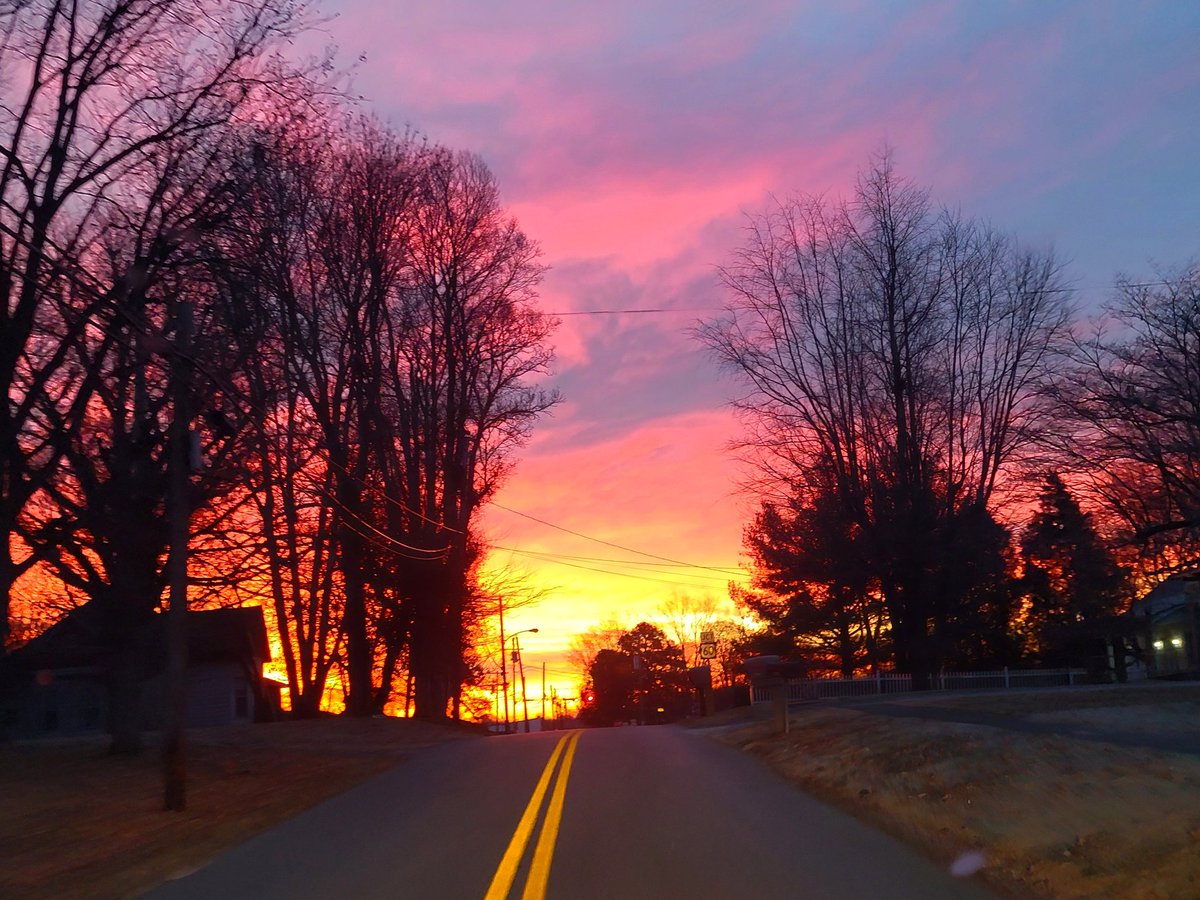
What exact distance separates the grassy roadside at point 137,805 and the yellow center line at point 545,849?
3.34 metres

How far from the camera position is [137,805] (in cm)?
1541

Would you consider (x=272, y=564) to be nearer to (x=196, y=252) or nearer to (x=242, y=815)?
(x=196, y=252)

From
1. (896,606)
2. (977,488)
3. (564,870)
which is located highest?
(977,488)

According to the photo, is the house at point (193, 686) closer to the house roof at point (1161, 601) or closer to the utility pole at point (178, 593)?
the utility pole at point (178, 593)

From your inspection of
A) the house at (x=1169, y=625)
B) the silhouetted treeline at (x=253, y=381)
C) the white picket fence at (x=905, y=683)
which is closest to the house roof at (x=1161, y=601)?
the house at (x=1169, y=625)

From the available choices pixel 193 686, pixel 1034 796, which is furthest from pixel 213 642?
pixel 1034 796

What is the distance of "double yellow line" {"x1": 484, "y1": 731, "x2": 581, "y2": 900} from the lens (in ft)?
28.9

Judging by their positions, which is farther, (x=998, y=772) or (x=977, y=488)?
(x=977, y=488)

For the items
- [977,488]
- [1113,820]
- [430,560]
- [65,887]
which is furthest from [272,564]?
[977,488]

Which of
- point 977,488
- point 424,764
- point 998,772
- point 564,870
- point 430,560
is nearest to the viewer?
point 564,870

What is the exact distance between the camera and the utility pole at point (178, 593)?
49.6ft

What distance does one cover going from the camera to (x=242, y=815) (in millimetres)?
14422

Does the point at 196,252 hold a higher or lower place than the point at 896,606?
higher

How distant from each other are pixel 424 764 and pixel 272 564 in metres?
11.4
